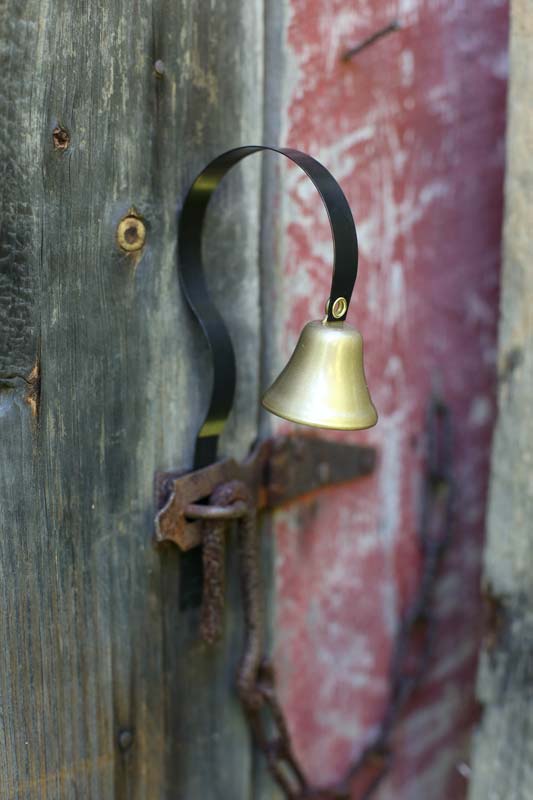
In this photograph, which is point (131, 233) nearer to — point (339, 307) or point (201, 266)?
point (201, 266)

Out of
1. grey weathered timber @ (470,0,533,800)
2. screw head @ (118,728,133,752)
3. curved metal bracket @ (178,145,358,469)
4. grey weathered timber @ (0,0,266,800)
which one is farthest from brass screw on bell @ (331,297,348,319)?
screw head @ (118,728,133,752)

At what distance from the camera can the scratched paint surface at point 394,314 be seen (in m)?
0.96

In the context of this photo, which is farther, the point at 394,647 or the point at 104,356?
the point at 394,647

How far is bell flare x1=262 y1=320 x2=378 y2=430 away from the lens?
2.36 ft

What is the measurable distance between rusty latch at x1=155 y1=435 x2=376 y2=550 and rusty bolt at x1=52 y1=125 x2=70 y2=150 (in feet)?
1.04

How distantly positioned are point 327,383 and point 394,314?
38 centimetres

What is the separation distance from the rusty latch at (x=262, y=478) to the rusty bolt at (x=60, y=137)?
32 centimetres

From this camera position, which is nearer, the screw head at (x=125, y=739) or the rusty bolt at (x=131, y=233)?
the rusty bolt at (x=131, y=233)

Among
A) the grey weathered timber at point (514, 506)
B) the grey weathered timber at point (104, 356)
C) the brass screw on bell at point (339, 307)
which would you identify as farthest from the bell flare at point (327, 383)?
the grey weathered timber at point (514, 506)

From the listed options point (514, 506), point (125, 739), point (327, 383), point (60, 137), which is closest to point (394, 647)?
point (514, 506)

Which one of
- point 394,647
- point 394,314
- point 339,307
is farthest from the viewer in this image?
point 394,647

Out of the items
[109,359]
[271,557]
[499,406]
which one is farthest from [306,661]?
[109,359]

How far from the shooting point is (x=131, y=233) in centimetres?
80

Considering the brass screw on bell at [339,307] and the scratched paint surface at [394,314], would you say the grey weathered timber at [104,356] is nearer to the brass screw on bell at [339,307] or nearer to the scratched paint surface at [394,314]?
the scratched paint surface at [394,314]
